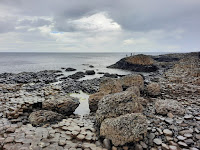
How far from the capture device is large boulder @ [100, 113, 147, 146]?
503cm

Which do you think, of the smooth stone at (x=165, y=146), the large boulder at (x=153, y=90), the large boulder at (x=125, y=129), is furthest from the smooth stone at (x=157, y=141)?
the large boulder at (x=153, y=90)

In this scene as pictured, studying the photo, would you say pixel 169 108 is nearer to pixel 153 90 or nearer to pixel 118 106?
pixel 118 106

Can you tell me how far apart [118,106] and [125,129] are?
3.99 ft

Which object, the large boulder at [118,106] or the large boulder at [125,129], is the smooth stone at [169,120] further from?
the large boulder at [125,129]

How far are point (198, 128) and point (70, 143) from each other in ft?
16.5

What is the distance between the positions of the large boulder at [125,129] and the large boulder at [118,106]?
0.60m

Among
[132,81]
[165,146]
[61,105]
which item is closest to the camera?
[165,146]

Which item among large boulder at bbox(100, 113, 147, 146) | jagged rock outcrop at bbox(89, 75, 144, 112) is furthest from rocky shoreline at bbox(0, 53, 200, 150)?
jagged rock outcrop at bbox(89, 75, 144, 112)

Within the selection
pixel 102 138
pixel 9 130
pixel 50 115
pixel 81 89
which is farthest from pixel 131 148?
pixel 81 89

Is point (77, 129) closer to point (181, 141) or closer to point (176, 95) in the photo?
point (181, 141)

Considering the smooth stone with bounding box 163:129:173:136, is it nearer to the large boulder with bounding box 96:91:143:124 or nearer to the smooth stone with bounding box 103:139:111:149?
the large boulder with bounding box 96:91:143:124

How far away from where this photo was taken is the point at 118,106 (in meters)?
6.18

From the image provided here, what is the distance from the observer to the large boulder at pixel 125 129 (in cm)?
503

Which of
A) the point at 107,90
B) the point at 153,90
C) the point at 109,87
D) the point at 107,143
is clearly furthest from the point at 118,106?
the point at 153,90
